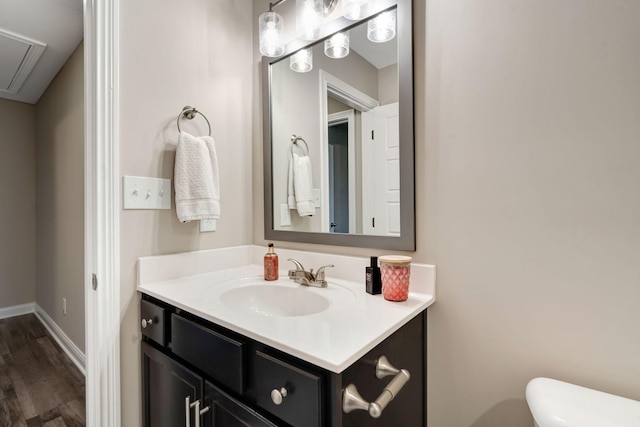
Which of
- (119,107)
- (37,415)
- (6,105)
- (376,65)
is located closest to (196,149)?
(119,107)

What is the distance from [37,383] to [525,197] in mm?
2847

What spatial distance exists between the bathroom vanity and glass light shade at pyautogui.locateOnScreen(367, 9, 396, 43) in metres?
0.80

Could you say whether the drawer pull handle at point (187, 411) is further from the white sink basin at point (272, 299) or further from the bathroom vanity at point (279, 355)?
the white sink basin at point (272, 299)

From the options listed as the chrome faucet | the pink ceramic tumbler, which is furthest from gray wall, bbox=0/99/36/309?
the pink ceramic tumbler

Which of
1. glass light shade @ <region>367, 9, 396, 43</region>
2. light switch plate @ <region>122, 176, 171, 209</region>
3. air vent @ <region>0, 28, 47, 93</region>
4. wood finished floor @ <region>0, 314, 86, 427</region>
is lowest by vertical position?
wood finished floor @ <region>0, 314, 86, 427</region>

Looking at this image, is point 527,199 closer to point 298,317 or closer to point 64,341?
point 298,317

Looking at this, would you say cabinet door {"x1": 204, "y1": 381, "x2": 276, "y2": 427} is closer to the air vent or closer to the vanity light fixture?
the vanity light fixture

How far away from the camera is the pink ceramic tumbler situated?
0.90 meters

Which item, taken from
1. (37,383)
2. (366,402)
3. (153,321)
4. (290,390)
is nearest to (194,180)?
(153,321)

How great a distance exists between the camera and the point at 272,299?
117 centimetres

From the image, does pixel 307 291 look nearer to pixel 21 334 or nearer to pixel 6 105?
pixel 21 334

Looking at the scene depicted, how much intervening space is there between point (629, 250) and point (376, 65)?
89cm

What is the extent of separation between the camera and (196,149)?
122 centimetres

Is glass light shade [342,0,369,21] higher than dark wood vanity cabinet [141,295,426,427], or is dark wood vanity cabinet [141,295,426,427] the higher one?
glass light shade [342,0,369,21]
